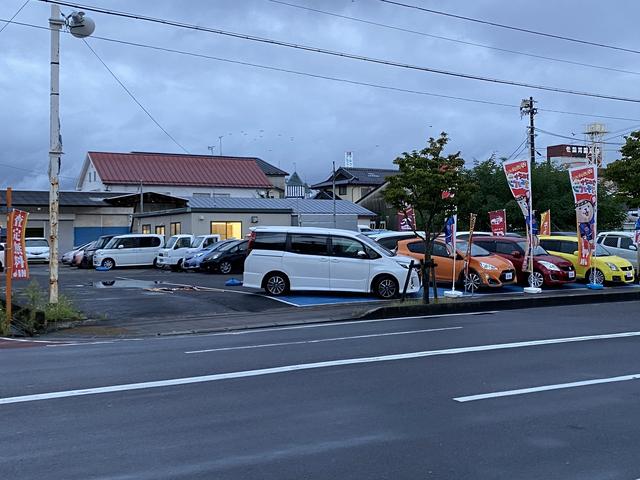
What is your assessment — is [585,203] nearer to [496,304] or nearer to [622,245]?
[496,304]

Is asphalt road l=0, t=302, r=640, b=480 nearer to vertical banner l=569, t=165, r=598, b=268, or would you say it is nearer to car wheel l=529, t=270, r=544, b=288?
car wheel l=529, t=270, r=544, b=288

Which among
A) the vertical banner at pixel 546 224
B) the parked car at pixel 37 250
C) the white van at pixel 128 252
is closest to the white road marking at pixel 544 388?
the vertical banner at pixel 546 224

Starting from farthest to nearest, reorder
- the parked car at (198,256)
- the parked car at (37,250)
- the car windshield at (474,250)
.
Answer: the parked car at (37,250), the parked car at (198,256), the car windshield at (474,250)

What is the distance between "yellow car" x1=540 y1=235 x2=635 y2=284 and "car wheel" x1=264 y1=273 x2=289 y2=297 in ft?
31.6

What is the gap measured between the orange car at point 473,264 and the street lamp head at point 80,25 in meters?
11.0

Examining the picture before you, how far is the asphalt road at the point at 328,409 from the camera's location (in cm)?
519

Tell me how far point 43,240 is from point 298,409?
120 ft

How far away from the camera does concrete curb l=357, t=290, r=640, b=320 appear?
52.1 ft

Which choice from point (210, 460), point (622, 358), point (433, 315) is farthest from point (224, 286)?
point (210, 460)

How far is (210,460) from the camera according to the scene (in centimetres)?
529

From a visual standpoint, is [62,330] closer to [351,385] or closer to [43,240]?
[351,385]

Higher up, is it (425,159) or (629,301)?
(425,159)

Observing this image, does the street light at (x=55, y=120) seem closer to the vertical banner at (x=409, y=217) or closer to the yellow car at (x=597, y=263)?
the vertical banner at (x=409, y=217)

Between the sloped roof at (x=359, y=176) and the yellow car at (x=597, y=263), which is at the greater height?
the sloped roof at (x=359, y=176)
